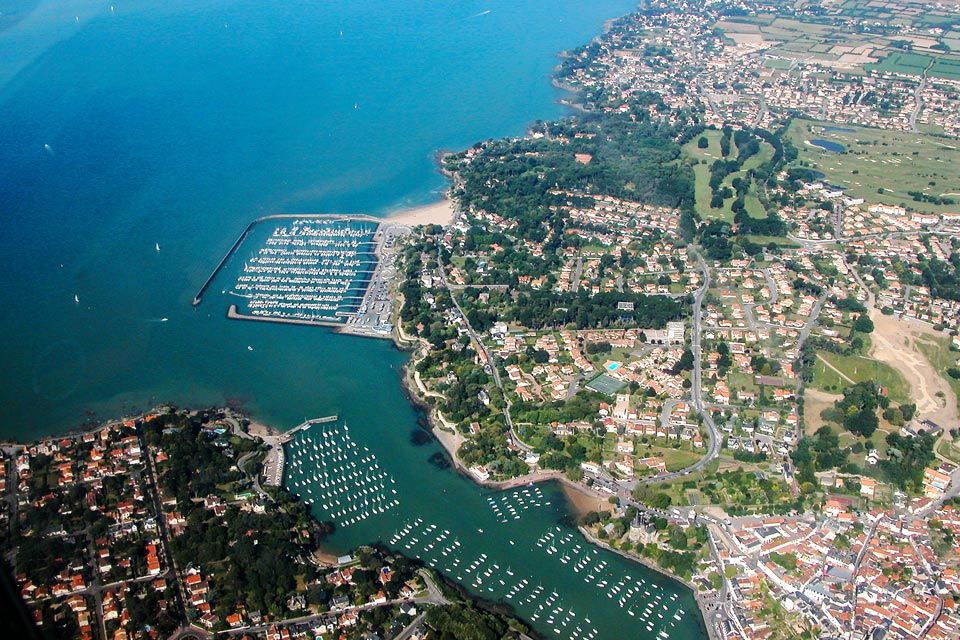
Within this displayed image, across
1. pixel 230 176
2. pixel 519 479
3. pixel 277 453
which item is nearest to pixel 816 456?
pixel 519 479

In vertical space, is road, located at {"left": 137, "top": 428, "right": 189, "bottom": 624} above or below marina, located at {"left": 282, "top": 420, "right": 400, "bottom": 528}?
above

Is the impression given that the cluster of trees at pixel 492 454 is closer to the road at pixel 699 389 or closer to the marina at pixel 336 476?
the marina at pixel 336 476

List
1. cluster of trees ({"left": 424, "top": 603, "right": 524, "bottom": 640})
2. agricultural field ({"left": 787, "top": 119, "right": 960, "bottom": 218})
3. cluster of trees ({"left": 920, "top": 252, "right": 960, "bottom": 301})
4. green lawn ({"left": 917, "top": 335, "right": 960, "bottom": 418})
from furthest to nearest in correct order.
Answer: agricultural field ({"left": 787, "top": 119, "right": 960, "bottom": 218})
cluster of trees ({"left": 920, "top": 252, "right": 960, "bottom": 301})
green lawn ({"left": 917, "top": 335, "right": 960, "bottom": 418})
cluster of trees ({"left": 424, "top": 603, "right": 524, "bottom": 640})

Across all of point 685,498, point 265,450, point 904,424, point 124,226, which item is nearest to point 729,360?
point 904,424

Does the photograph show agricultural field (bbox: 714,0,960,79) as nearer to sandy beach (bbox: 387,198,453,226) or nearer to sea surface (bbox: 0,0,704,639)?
sea surface (bbox: 0,0,704,639)

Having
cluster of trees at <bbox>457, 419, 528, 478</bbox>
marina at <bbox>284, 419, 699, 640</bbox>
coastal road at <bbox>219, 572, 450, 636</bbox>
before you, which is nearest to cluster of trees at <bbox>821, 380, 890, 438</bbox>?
marina at <bbox>284, 419, 699, 640</bbox>

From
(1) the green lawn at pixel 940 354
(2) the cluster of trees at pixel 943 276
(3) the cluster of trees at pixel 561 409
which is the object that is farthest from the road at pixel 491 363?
(2) the cluster of trees at pixel 943 276
